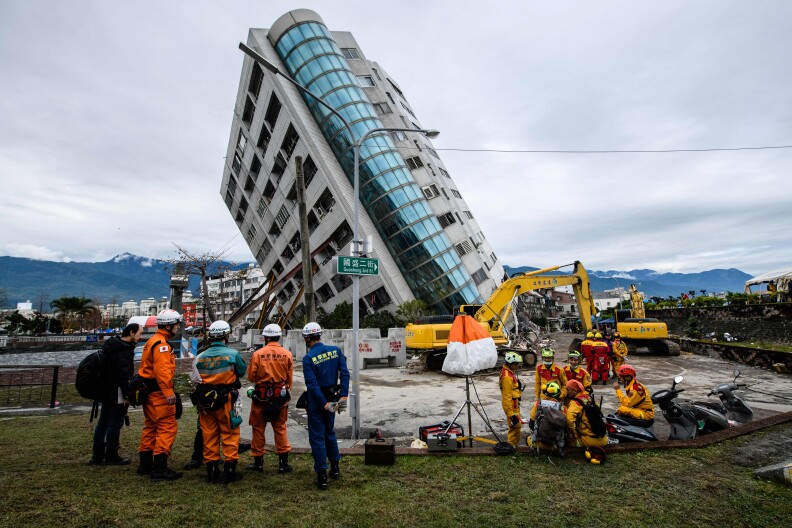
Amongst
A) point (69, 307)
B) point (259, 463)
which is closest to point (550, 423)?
point (259, 463)

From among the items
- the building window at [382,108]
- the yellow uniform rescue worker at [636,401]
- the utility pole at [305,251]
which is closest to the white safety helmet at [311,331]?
the yellow uniform rescue worker at [636,401]

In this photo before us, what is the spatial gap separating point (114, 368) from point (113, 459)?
1230 mm

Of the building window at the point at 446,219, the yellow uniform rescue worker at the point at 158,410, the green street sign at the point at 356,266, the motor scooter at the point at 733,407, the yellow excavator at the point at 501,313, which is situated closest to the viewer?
the yellow uniform rescue worker at the point at 158,410

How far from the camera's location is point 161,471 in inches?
197

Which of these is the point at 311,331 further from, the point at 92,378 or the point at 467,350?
the point at 92,378

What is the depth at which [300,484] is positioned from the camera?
495 cm

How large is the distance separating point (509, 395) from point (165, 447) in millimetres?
4750

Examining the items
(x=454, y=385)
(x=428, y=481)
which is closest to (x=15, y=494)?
(x=428, y=481)

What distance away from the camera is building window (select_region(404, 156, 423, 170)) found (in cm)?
3694

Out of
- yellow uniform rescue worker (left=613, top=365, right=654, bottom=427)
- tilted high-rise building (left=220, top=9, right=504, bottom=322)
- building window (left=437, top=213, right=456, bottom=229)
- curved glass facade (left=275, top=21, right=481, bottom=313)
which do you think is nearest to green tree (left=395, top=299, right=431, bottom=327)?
tilted high-rise building (left=220, top=9, right=504, bottom=322)

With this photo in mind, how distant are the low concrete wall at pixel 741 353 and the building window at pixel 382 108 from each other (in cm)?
3046

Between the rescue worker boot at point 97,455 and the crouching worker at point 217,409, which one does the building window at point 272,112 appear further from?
the crouching worker at point 217,409

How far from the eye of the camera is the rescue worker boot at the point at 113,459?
551 cm

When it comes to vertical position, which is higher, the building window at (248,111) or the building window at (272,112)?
the building window at (248,111)
